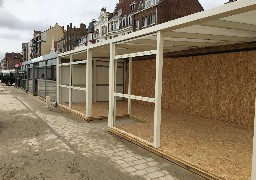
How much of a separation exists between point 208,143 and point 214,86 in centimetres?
453

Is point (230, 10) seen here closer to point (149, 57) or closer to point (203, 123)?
point (203, 123)

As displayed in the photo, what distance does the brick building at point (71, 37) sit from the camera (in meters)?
51.3

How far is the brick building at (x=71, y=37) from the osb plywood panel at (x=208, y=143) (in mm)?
43630

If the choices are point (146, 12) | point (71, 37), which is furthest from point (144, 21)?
point (71, 37)

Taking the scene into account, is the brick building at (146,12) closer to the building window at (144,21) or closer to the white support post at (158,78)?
the building window at (144,21)

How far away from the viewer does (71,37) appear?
50.2 meters

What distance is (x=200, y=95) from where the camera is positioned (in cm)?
1192

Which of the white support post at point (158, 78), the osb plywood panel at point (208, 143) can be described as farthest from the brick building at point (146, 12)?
the white support post at point (158, 78)

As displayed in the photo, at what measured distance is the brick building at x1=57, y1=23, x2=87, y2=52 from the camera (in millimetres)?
51275

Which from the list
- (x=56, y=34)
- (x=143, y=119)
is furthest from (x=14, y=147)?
(x=56, y=34)

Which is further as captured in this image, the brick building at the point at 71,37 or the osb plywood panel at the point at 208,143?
the brick building at the point at 71,37

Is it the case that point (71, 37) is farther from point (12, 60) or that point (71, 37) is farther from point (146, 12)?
point (12, 60)

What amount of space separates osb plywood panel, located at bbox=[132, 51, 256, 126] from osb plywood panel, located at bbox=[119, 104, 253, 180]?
0.66m

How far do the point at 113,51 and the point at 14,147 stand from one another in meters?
4.58
